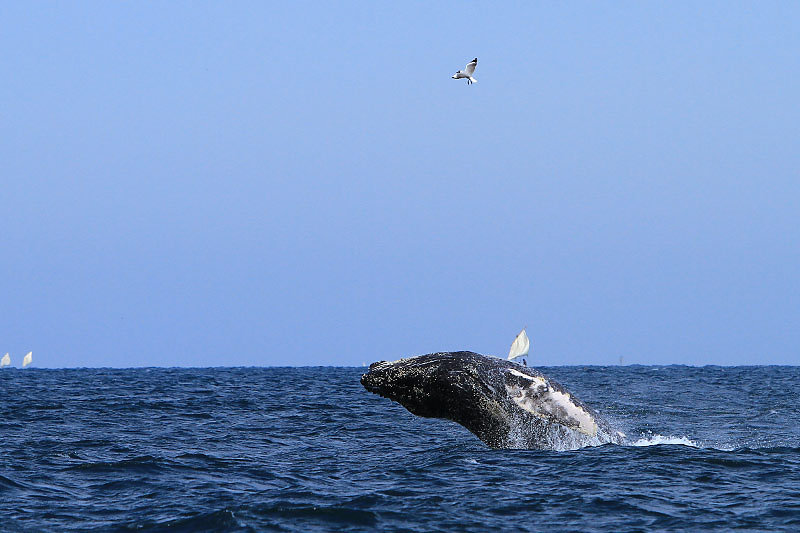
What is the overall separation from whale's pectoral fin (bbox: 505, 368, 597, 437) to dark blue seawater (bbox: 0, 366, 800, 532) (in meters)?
0.69

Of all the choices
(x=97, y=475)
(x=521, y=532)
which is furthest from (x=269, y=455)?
(x=521, y=532)

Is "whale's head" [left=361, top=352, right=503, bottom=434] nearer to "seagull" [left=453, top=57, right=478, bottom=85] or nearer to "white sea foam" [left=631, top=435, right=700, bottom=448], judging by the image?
"white sea foam" [left=631, top=435, right=700, bottom=448]

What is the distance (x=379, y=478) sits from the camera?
14.1 m

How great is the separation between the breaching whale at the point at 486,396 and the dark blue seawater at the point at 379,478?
0.49m

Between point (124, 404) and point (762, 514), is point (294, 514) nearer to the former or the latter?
point (762, 514)

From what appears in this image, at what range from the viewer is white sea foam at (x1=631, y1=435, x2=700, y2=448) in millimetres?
17812

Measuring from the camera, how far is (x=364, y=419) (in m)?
24.7

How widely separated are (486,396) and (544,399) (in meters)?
0.94

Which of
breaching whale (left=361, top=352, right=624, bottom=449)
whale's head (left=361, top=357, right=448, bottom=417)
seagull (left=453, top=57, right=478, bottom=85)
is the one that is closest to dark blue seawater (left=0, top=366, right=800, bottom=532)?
breaching whale (left=361, top=352, right=624, bottom=449)

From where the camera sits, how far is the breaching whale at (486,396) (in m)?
14.4

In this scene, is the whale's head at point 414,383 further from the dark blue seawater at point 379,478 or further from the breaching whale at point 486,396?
the dark blue seawater at point 379,478

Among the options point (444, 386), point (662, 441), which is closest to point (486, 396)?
point (444, 386)

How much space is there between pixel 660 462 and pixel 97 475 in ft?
29.5

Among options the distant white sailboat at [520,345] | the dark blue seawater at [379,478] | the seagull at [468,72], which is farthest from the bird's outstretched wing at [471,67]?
the distant white sailboat at [520,345]
